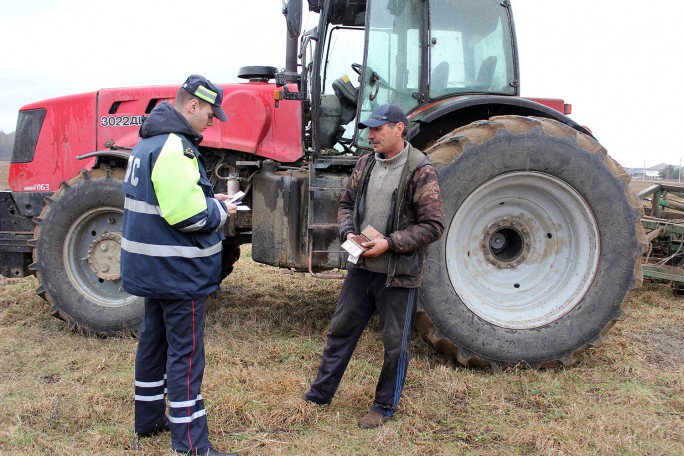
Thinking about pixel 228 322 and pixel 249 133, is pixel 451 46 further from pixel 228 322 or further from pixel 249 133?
pixel 228 322

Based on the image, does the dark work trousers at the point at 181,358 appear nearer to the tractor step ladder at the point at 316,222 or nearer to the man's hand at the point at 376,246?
the man's hand at the point at 376,246

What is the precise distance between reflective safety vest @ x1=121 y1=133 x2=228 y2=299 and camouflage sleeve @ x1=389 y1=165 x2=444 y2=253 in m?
0.91

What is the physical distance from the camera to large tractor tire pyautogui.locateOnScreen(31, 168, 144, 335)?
462cm

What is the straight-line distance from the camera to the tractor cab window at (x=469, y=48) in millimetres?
4414

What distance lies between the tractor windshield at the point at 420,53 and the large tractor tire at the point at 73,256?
6.96 feet

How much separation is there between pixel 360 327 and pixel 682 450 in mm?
1738

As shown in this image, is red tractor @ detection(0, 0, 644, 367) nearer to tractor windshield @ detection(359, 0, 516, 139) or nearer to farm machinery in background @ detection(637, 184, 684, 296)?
tractor windshield @ detection(359, 0, 516, 139)

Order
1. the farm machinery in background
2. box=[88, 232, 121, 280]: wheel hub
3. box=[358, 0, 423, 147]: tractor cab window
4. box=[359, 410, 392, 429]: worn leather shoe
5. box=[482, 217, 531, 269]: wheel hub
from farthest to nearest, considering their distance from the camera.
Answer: the farm machinery in background, box=[88, 232, 121, 280]: wheel hub, box=[358, 0, 423, 147]: tractor cab window, box=[482, 217, 531, 269]: wheel hub, box=[359, 410, 392, 429]: worn leather shoe

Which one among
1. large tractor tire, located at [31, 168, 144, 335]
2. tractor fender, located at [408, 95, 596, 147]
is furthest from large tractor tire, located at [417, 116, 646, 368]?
large tractor tire, located at [31, 168, 144, 335]

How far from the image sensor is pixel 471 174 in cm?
384

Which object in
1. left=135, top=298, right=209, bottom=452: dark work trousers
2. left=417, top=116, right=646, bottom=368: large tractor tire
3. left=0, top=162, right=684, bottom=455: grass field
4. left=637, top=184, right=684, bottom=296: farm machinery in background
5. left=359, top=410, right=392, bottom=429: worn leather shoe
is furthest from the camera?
left=637, top=184, right=684, bottom=296: farm machinery in background

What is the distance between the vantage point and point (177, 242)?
9.08ft

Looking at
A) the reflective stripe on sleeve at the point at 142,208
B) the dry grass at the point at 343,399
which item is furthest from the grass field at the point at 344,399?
the reflective stripe on sleeve at the point at 142,208

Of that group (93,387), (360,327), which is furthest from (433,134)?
(93,387)
